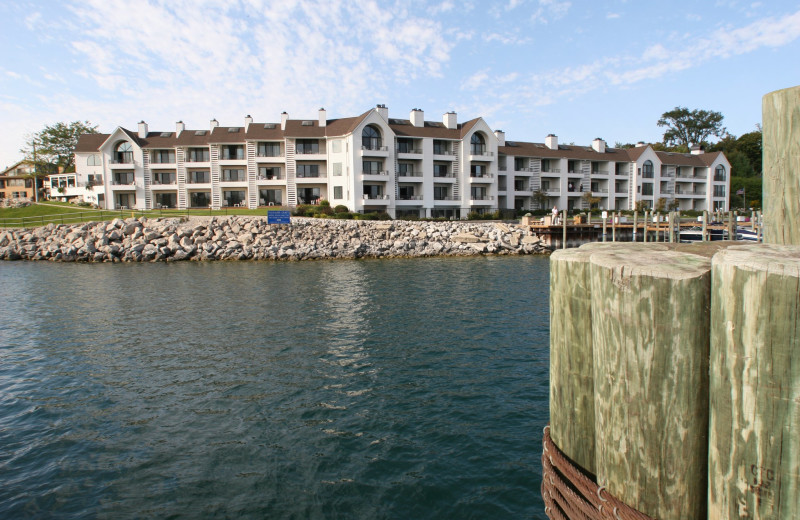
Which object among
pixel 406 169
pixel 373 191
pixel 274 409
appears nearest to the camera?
pixel 274 409

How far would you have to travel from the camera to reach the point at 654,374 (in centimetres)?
227

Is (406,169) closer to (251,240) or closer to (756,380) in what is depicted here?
(251,240)

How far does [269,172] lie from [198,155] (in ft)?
35.7

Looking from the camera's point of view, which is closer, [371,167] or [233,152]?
[371,167]

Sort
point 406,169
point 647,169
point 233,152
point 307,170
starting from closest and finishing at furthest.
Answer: point 406,169, point 307,170, point 233,152, point 647,169

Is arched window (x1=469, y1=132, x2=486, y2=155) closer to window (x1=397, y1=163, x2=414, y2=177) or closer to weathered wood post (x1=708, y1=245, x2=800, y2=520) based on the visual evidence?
window (x1=397, y1=163, x2=414, y2=177)

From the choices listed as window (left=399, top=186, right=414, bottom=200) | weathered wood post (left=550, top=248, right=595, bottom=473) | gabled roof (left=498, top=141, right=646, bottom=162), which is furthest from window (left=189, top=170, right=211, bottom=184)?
weathered wood post (left=550, top=248, right=595, bottom=473)

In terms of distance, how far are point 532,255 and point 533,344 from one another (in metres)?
31.1

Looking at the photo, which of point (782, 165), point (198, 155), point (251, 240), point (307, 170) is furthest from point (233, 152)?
point (782, 165)

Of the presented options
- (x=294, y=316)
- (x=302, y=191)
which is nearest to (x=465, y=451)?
(x=294, y=316)

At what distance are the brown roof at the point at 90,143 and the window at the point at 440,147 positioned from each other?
48601mm

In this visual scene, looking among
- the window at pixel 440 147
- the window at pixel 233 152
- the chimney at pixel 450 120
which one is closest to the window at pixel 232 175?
the window at pixel 233 152

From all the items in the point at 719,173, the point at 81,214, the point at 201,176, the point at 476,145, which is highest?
the point at 476,145

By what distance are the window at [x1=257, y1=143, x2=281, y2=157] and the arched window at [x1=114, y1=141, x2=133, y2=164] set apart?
19.4m
